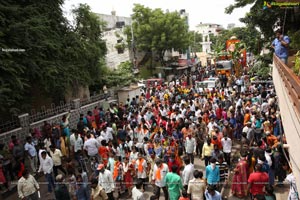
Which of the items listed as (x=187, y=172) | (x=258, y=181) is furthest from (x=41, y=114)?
(x=258, y=181)

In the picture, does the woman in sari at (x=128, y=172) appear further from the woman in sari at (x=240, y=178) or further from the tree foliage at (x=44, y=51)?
the tree foliage at (x=44, y=51)

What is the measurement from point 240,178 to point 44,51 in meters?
11.6

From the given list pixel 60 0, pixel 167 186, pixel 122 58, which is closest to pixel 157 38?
pixel 122 58

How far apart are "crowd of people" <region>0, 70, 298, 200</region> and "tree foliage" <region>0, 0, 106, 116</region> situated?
122 inches

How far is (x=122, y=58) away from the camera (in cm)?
3494

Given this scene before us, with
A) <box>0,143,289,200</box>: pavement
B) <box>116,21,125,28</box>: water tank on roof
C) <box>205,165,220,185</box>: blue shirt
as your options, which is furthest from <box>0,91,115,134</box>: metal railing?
<box>116,21,125,28</box>: water tank on roof

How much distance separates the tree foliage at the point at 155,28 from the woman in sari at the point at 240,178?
27.8 m

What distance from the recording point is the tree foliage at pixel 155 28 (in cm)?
3434

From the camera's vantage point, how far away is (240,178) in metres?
7.75

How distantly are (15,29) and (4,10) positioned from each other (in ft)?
2.87

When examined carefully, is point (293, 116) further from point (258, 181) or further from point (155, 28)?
point (155, 28)

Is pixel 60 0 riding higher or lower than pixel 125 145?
higher

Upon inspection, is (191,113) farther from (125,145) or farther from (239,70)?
(239,70)

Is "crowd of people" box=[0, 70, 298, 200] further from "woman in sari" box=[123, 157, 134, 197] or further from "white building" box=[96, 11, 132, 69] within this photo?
"white building" box=[96, 11, 132, 69]
